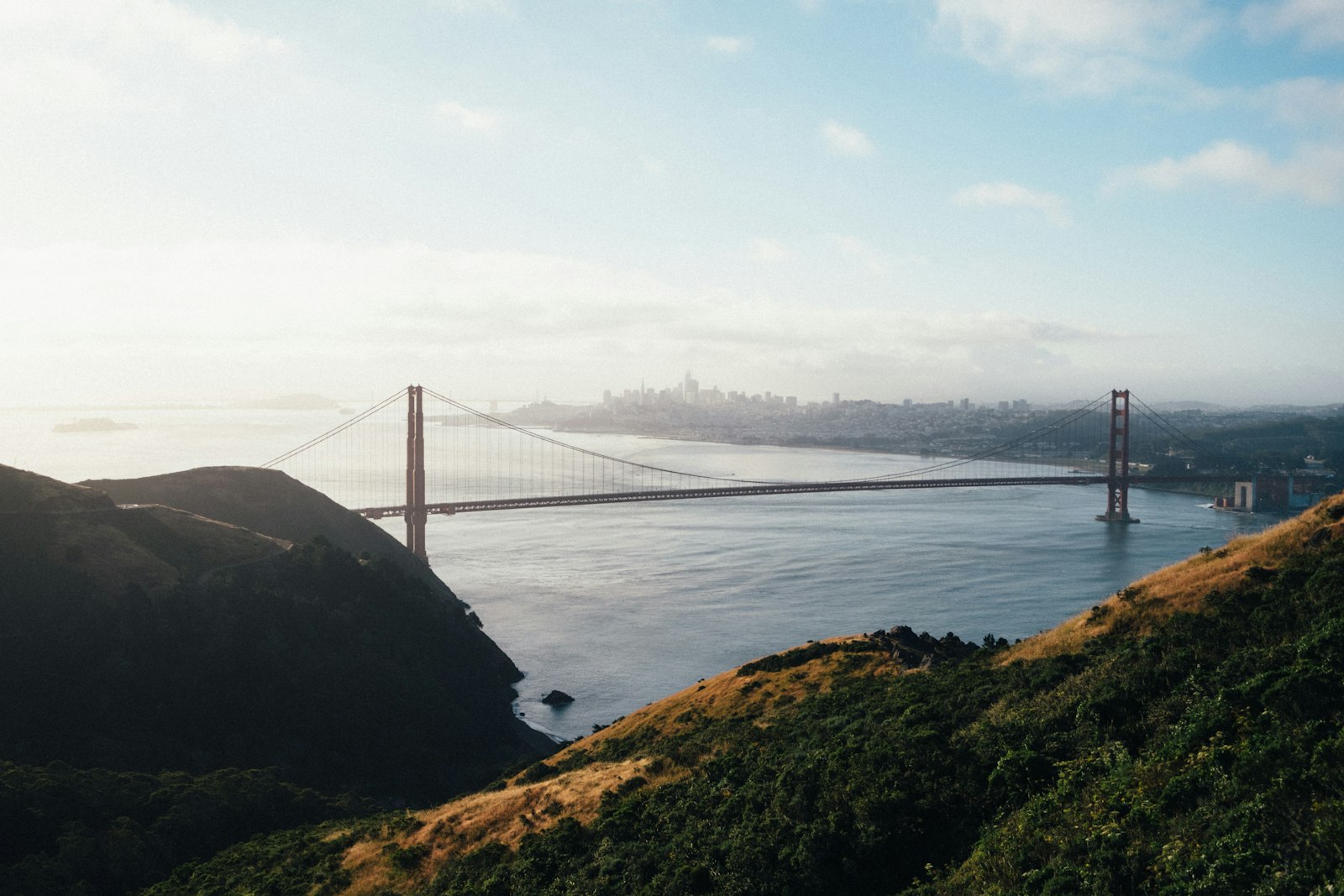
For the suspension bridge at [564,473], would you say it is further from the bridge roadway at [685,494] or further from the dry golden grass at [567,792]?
the dry golden grass at [567,792]

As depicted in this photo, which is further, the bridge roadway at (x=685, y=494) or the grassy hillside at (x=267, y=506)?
the bridge roadway at (x=685, y=494)

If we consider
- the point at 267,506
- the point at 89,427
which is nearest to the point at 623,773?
the point at 267,506

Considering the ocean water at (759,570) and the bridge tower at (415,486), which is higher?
the bridge tower at (415,486)

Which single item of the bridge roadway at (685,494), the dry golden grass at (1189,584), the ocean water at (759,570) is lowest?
the ocean water at (759,570)

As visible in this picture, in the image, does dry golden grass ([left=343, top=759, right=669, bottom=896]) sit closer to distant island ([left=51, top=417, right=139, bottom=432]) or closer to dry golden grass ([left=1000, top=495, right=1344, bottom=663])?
dry golden grass ([left=1000, top=495, right=1344, bottom=663])

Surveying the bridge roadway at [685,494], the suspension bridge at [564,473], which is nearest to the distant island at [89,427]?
the suspension bridge at [564,473]

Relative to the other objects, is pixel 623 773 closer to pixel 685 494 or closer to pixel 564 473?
pixel 685 494

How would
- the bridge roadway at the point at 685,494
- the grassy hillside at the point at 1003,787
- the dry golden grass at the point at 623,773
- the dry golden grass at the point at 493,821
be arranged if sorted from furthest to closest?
the bridge roadway at the point at 685,494
the dry golden grass at the point at 493,821
the dry golden grass at the point at 623,773
the grassy hillside at the point at 1003,787

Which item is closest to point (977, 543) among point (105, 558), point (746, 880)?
point (105, 558)
